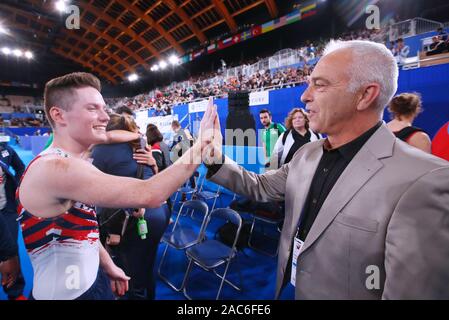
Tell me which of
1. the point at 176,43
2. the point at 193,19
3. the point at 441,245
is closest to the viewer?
the point at 441,245

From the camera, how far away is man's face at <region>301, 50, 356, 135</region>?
3.41 ft

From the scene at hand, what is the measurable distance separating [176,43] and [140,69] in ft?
29.2

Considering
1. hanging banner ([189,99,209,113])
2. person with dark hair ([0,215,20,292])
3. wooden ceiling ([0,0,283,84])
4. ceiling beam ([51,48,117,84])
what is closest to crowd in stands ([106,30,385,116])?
hanging banner ([189,99,209,113])

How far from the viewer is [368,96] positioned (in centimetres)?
103

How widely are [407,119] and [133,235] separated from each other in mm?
3035

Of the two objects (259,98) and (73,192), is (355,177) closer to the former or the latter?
(73,192)

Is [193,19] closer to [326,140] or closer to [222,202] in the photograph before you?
[222,202]

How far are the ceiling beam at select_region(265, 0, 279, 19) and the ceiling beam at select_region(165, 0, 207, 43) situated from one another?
7245mm

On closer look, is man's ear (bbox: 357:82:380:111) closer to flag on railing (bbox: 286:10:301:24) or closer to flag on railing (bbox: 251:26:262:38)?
flag on railing (bbox: 286:10:301:24)

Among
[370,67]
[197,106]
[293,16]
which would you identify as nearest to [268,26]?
[293,16]

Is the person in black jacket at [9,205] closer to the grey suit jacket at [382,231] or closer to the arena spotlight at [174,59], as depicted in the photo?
the grey suit jacket at [382,231]

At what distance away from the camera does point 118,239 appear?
6.52 feet

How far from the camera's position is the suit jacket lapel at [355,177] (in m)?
0.96
